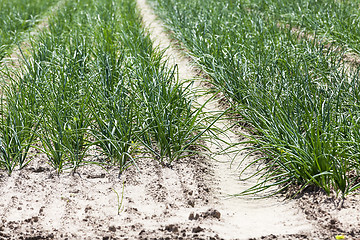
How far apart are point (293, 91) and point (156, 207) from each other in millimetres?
1275

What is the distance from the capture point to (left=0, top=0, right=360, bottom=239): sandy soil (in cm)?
235

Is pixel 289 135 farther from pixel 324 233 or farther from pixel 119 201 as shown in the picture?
pixel 119 201

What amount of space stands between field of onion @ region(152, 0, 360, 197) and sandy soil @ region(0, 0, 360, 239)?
0.18 m

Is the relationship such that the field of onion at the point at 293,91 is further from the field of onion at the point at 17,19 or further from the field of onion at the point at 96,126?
the field of onion at the point at 17,19

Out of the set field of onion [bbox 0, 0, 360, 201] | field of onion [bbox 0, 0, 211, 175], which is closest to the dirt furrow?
field of onion [bbox 0, 0, 360, 201]

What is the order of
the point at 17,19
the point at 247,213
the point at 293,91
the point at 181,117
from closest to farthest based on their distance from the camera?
the point at 247,213 < the point at 293,91 < the point at 181,117 < the point at 17,19

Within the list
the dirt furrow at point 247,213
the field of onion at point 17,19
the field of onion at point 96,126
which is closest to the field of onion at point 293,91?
the dirt furrow at point 247,213

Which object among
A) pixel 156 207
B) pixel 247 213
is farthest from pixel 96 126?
pixel 247 213

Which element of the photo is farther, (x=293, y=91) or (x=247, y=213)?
(x=293, y=91)

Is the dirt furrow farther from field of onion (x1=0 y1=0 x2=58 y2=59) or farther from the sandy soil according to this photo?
field of onion (x1=0 y1=0 x2=58 y2=59)

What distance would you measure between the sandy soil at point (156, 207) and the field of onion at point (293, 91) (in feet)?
0.59

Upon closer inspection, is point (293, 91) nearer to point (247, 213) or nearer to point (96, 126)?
point (247, 213)

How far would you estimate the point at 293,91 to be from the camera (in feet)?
10.4

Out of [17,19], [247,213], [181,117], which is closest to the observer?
[247,213]
